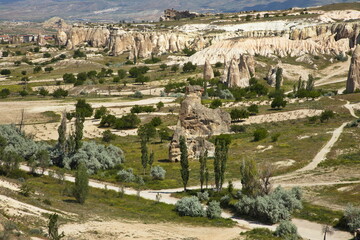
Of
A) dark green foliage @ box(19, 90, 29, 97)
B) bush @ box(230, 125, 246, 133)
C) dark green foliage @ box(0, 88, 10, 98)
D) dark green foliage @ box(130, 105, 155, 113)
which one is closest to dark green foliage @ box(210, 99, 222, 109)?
dark green foliage @ box(130, 105, 155, 113)

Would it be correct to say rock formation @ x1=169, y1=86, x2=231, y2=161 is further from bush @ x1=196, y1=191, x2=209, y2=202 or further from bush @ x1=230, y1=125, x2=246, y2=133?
bush @ x1=196, y1=191, x2=209, y2=202

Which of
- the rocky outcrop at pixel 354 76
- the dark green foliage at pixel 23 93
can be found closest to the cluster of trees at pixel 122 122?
the dark green foliage at pixel 23 93

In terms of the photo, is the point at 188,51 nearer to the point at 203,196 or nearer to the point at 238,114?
the point at 238,114

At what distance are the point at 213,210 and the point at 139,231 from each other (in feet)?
24.4

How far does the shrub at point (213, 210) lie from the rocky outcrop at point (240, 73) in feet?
269

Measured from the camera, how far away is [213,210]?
3872 cm

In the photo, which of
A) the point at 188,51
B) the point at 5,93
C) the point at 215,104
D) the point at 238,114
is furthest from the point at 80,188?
the point at 188,51

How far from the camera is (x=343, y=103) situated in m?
88.9

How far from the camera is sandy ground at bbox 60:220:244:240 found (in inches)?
1264

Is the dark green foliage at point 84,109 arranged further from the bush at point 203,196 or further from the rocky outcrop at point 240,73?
the bush at point 203,196

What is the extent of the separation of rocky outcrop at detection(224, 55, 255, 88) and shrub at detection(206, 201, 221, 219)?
269ft

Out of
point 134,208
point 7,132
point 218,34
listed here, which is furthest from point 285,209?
point 218,34

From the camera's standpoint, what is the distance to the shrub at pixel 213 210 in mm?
38469

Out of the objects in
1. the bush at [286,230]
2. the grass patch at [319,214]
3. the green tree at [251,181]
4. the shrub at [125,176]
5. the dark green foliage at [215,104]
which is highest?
the green tree at [251,181]
